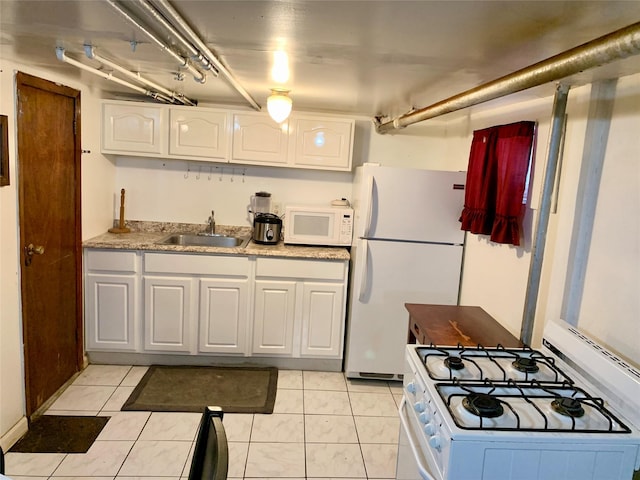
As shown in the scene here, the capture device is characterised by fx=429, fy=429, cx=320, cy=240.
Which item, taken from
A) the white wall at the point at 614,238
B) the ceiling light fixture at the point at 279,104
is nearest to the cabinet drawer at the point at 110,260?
the ceiling light fixture at the point at 279,104

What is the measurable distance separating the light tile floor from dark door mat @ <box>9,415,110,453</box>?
0.04 m

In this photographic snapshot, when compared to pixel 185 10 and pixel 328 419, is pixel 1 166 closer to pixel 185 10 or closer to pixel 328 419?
pixel 185 10

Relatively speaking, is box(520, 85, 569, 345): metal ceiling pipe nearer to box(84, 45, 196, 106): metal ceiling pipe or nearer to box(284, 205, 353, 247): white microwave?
box(284, 205, 353, 247): white microwave

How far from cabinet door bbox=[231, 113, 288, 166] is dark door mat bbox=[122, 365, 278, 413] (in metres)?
1.65

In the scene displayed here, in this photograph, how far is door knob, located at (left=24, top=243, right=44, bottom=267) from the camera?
2.39 metres

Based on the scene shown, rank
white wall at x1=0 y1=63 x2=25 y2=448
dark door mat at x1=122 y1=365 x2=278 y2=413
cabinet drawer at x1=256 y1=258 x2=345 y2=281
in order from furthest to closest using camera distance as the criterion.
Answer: cabinet drawer at x1=256 y1=258 x2=345 y2=281
dark door mat at x1=122 y1=365 x2=278 y2=413
white wall at x1=0 y1=63 x2=25 y2=448

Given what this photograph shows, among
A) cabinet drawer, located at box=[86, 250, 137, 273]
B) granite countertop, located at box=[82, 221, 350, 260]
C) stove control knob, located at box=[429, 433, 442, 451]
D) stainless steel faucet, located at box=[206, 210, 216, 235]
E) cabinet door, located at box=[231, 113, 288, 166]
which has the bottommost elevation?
stove control knob, located at box=[429, 433, 442, 451]

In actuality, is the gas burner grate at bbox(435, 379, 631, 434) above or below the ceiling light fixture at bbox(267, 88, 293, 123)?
below

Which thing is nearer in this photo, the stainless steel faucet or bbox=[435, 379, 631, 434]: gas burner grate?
bbox=[435, 379, 631, 434]: gas burner grate

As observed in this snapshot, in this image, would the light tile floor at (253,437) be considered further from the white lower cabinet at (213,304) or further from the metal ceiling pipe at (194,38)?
the metal ceiling pipe at (194,38)

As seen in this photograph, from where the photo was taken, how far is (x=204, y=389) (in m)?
3.01

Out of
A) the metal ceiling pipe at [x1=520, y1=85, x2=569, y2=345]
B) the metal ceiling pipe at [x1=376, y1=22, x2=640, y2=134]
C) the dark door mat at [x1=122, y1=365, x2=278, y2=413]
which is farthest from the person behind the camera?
the dark door mat at [x1=122, y1=365, x2=278, y2=413]

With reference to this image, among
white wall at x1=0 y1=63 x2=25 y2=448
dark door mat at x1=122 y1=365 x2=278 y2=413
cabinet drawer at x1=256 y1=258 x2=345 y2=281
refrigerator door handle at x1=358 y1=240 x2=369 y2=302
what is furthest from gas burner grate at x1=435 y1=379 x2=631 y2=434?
white wall at x1=0 y1=63 x2=25 y2=448

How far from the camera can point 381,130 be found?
3.61 metres
